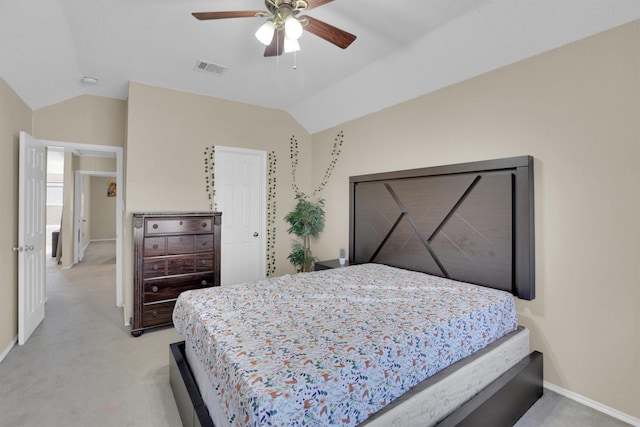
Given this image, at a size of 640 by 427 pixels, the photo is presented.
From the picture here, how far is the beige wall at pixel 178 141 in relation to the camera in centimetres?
358

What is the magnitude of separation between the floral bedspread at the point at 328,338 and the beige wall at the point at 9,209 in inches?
75.5

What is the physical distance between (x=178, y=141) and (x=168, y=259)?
1465 millimetres

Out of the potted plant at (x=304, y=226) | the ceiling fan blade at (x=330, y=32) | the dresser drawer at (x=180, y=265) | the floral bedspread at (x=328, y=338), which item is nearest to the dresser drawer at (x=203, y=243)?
the dresser drawer at (x=180, y=265)

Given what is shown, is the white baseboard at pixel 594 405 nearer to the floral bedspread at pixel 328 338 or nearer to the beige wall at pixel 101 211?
the floral bedspread at pixel 328 338

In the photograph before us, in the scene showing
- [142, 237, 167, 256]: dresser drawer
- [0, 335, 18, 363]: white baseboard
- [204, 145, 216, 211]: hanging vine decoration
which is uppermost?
[204, 145, 216, 211]: hanging vine decoration

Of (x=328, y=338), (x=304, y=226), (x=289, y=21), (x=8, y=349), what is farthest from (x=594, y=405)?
(x=8, y=349)

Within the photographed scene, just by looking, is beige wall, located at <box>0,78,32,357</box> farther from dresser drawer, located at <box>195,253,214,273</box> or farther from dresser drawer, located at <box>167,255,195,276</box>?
dresser drawer, located at <box>195,253,214,273</box>

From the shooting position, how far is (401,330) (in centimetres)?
164

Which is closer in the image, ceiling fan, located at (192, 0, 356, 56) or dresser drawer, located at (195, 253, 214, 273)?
ceiling fan, located at (192, 0, 356, 56)

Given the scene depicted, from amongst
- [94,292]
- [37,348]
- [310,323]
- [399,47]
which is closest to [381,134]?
[399,47]

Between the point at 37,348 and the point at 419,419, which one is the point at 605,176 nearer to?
the point at 419,419

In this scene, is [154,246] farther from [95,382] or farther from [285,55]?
[285,55]

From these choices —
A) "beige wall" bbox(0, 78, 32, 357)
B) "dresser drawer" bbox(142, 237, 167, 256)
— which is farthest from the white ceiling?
"dresser drawer" bbox(142, 237, 167, 256)

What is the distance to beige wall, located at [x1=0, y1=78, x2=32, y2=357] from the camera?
8.95 ft
